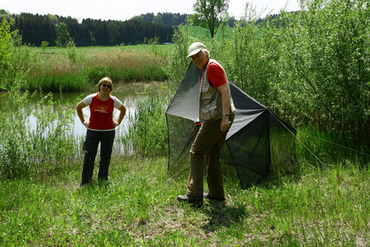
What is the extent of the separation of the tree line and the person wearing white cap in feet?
193

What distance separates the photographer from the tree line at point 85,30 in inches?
2488

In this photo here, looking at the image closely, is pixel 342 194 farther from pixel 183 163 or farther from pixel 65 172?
pixel 65 172

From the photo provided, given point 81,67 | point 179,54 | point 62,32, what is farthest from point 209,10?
point 62,32

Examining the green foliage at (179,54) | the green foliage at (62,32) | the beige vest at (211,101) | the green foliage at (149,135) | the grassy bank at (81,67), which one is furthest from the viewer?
the green foliage at (62,32)

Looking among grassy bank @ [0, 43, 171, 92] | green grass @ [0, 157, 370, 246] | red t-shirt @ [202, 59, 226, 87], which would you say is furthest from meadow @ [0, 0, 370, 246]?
grassy bank @ [0, 43, 171, 92]

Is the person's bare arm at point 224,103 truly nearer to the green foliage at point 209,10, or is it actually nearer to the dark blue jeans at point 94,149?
the dark blue jeans at point 94,149

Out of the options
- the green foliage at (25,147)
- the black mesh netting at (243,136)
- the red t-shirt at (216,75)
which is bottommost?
the green foliage at (25,147)

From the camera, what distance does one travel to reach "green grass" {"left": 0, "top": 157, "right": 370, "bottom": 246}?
3.19 metres

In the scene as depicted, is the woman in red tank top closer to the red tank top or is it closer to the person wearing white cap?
the red tank top

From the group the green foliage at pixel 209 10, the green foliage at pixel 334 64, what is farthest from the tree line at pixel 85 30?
the green foliage at pixel 334 64

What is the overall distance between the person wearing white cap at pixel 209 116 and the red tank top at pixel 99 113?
181 cm

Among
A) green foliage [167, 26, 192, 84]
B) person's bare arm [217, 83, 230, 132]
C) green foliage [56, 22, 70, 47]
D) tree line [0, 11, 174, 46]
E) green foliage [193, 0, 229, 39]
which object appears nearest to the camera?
person's bare arm [217, 83, 230, 132]

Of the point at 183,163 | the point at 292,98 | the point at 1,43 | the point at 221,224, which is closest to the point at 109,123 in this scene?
the point at 183,163

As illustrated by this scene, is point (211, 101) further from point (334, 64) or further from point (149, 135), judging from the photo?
point (149, 135)
